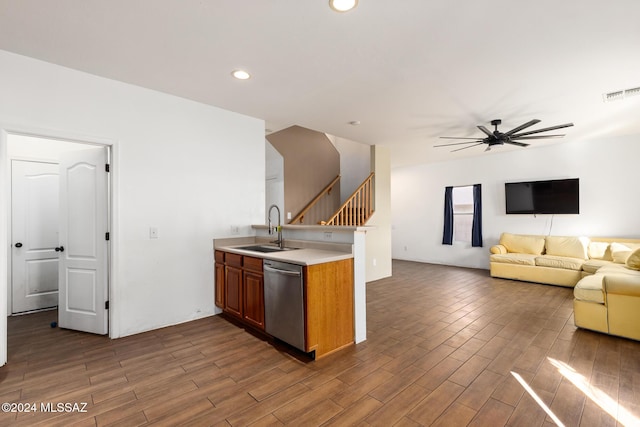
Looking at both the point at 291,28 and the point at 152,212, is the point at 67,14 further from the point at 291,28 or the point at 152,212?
the point at 152,212

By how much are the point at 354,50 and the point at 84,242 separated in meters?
3.49

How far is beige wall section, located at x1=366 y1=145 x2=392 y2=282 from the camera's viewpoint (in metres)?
5.80

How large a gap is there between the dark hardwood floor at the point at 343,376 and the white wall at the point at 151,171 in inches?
18.1

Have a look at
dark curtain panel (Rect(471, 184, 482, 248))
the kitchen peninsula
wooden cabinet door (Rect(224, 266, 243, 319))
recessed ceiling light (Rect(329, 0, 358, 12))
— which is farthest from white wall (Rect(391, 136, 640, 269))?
recessed ceiling light (Rect(329, 0, 358, 12))

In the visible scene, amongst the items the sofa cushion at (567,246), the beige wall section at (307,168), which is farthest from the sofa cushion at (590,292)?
the beige wall section at (307,168)

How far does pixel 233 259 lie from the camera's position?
3.46m

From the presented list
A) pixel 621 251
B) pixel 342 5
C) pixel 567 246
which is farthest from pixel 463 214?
pixel 342 5

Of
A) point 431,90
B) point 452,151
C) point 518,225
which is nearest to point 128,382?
point 431,90

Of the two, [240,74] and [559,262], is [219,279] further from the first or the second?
[559,262]

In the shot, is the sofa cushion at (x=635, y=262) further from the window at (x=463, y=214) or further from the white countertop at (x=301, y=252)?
the white countertop at (x=301, y=252)

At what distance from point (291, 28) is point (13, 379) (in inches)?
139

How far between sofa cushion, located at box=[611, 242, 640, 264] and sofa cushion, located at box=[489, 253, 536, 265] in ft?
3.67

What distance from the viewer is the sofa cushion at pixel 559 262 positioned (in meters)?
5.14

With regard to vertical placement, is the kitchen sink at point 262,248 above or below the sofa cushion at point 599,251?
above
